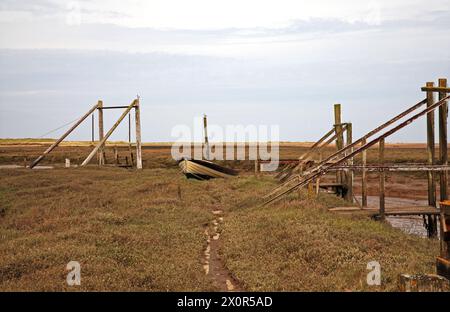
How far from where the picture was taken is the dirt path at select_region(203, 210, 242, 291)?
9143 mm

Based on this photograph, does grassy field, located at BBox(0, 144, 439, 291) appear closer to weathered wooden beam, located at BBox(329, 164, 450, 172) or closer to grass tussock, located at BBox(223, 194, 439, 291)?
grass tussock, located at BBox(223, 194, 439, 291)

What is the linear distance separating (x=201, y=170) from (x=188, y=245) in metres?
19.4

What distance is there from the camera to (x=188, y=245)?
11969 mm

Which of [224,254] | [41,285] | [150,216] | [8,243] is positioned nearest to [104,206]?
→ [150,216]

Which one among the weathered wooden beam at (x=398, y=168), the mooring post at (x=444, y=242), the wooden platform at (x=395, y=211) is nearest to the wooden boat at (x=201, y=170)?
the wooden platform at (x=395, y=211)

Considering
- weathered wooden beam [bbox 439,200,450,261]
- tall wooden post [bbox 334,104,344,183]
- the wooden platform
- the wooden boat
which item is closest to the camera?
weathered wooden beam [bbox 439,200,450,261]

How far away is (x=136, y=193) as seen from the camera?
837 inches

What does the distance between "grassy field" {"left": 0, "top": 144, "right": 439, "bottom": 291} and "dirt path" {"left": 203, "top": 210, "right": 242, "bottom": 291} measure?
78mm

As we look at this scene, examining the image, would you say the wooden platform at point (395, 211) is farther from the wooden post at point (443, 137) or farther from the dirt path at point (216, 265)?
the dirt path at point (216, 265)

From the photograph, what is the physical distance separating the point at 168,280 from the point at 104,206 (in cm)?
986

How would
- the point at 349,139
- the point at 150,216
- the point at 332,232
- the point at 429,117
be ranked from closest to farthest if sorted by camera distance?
the point at 332,232, the point at 150,216, the point at 429,117, the point at 349,139

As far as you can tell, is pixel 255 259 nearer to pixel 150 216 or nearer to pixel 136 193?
pixel 150 216

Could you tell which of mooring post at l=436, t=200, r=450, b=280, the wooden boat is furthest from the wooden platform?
the wooden boat

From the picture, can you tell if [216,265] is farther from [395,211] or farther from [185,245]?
[395,211]
